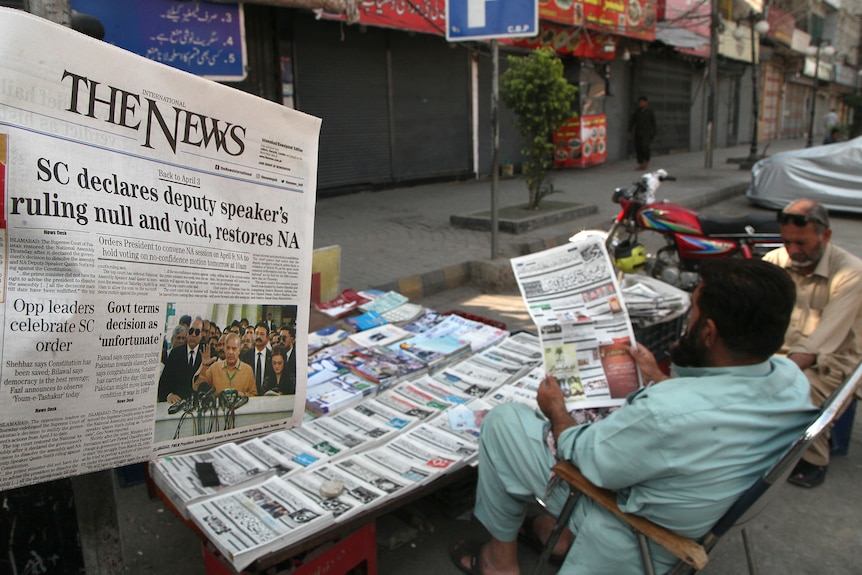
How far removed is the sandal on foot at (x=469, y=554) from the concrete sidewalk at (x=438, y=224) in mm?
3046

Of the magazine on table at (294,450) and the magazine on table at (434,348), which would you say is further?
the magazine on table at (434,348)

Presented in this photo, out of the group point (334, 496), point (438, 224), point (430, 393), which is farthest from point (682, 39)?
point (334, 496)

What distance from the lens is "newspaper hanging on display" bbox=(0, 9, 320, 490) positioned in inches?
37.5

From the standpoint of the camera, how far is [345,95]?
32.0 feet

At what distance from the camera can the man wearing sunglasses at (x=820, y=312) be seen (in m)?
2.59

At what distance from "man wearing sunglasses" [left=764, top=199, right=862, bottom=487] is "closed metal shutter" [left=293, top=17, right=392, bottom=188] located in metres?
7.33

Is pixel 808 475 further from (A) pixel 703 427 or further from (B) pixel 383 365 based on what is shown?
(B) pixel 383 365

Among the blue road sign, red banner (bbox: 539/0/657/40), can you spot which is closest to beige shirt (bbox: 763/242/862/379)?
the blue road sign

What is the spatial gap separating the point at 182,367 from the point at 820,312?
264 centimetres

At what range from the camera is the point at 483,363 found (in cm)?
313

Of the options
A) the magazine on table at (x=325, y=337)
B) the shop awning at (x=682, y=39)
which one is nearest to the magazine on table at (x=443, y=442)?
the magazine on table at (x=325, y=337)

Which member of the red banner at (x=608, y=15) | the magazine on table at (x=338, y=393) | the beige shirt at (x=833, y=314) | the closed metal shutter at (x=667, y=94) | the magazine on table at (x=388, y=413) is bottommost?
the magazine on table at (x=388, y=413)

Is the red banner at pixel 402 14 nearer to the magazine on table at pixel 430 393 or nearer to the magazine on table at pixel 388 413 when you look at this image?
the magazine on table at pixel 430 393

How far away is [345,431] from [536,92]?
605 cm
